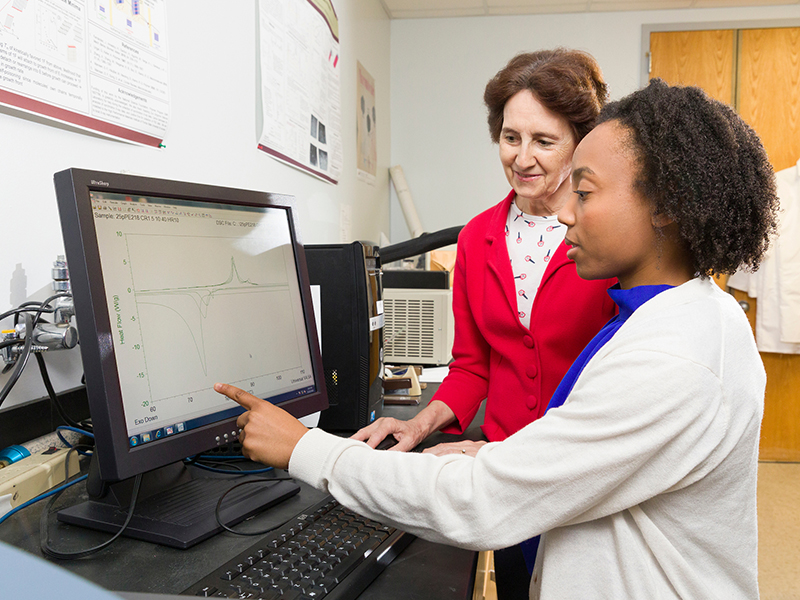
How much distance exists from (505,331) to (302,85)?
45.2 inches

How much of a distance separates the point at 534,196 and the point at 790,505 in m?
2.65

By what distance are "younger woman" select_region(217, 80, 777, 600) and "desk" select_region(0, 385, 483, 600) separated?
0.18 ft

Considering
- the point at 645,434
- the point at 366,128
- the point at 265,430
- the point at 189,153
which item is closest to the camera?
the point at 645,434

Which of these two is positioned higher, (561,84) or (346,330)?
(561,84)

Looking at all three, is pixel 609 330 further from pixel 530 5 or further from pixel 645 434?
pixel 530 5

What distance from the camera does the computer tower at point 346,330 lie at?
114 centimetres

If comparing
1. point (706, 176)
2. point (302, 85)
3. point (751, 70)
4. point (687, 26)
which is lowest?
point (706, 176)

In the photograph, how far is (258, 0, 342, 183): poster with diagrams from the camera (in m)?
1.64

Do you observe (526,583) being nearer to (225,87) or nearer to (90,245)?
(90,245)

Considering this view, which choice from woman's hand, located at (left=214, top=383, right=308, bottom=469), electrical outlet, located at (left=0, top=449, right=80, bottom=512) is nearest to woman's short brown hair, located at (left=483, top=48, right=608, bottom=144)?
woman's hand, located at (left=214, top=383, right=308, bottom=469)

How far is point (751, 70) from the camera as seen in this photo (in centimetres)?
323

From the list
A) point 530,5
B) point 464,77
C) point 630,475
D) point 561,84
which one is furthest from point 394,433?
point 530,5

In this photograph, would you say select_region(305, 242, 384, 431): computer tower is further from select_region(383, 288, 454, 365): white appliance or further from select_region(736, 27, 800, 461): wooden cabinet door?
select_region(736, 27, 800, 461): wooden cabinet door

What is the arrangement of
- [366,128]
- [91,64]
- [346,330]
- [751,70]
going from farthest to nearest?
[751,70], [366,128], [346,330], [91,64]
